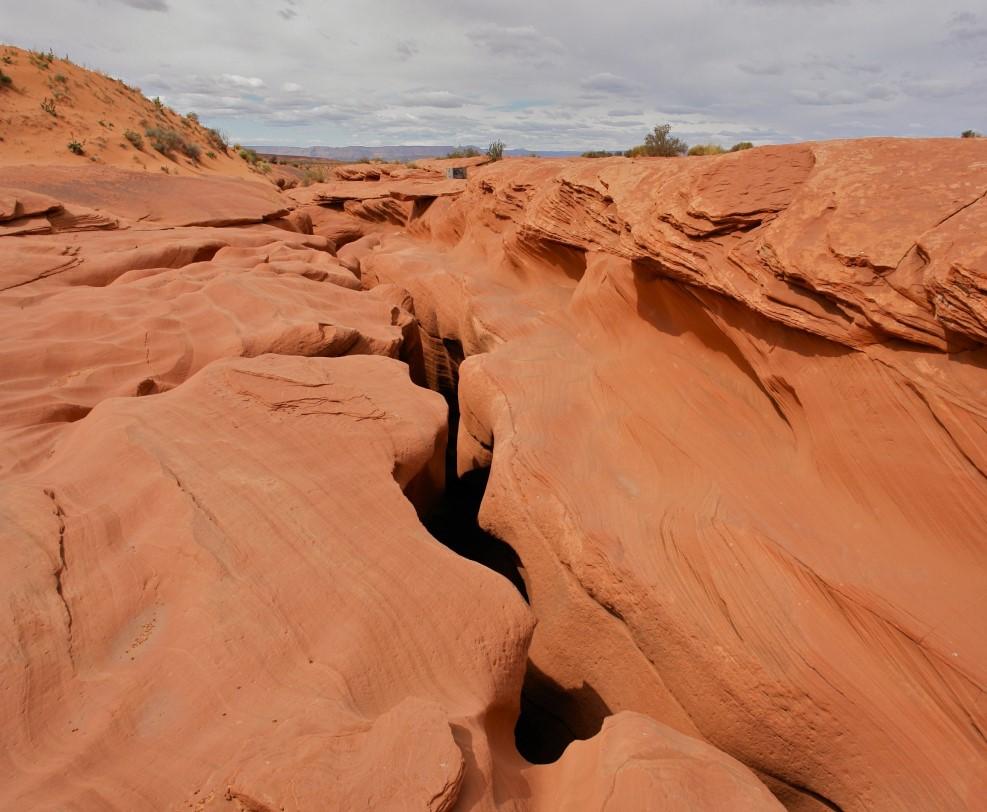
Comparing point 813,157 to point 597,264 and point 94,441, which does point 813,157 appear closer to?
point 597,264

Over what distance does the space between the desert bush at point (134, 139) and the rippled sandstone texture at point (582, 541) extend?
1651 cm

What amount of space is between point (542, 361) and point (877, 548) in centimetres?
280

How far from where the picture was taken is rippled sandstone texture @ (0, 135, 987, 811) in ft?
6.62

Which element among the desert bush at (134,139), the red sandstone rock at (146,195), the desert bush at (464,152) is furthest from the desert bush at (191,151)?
the red sandstone rock at (146,195)

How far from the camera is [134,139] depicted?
58.9 ft

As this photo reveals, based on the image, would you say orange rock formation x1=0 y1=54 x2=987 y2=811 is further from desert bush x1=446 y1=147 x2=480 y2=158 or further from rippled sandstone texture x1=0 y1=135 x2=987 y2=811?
desert bush x1=446 y1=147 x2=480 y2=158

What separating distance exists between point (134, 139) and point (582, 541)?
67.3 feet

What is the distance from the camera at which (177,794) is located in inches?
69.8

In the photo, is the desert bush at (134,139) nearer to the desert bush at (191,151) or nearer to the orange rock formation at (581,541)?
the desert bush at (191,151)

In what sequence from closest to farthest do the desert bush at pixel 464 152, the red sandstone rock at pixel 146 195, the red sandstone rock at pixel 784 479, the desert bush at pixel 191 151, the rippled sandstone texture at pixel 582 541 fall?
the rippled sandstone texture at pixel 582 541 → the red sandstone rock at pixel 784 479 → the red sandstone rock at pixel 146 195 → the desert bush at pixel 191 151 → the desert bush at pixel 464 152

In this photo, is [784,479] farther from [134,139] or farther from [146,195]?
[134,139]

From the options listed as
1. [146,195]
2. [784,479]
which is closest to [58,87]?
[146,195]

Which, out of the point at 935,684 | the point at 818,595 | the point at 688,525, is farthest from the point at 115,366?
the point at 935,684

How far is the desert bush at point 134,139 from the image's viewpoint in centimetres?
1784
